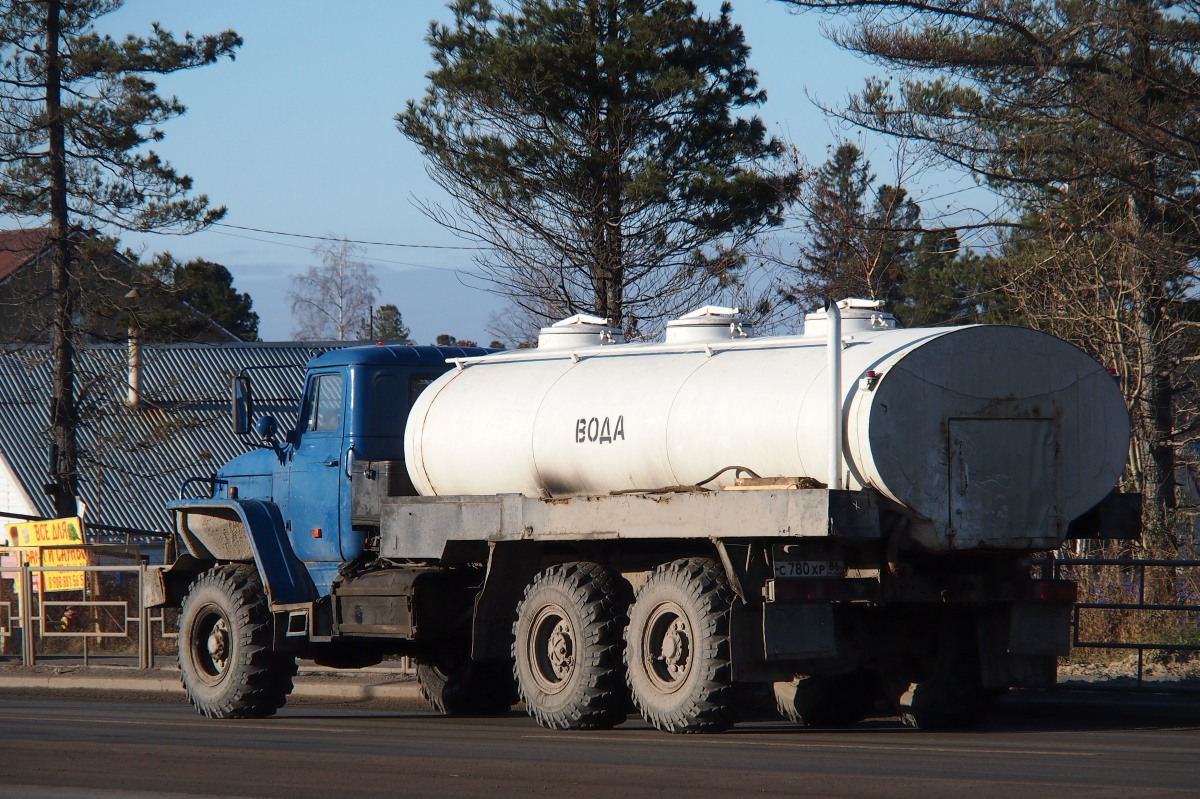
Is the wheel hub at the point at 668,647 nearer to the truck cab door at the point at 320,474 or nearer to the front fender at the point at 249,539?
the truck cab door at the point at 320,474

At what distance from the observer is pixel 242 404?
48.3ft

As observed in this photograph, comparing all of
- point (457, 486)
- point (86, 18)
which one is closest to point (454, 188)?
point (86, 18)

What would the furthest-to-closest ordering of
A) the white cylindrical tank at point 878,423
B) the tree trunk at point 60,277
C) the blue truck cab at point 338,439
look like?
the tree trunk at point 60,277 < the blue truck cab at point 338,439 < the white cylindrical tank at point 878,423

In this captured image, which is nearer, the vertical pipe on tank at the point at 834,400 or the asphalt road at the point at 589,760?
the asphalt road at the point at 589,760

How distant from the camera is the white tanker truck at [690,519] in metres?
11.1

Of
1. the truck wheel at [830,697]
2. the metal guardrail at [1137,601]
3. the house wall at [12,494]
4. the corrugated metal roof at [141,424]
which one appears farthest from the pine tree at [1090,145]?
the house wall at [12,494]

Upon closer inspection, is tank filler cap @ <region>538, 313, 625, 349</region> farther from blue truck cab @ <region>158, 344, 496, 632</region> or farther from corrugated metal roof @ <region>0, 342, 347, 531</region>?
corrugated metal roof @ <region>0, 342, 347, 531</region>

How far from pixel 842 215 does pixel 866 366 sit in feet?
54.7

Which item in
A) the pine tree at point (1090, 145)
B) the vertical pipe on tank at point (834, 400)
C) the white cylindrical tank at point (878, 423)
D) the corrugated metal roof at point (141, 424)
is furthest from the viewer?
the corrugated metal roof at point (141, 424)

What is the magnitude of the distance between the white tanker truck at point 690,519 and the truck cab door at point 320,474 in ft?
0.09

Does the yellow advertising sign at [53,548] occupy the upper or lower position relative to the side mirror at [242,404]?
lower

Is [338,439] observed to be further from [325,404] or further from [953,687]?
[953,687]

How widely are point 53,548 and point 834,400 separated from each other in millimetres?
16469

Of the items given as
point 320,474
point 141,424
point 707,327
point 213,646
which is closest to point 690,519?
point 707,327
